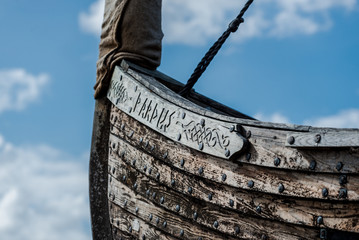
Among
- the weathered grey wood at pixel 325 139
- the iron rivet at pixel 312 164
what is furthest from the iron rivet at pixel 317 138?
the iron rivet at pixel 312 164

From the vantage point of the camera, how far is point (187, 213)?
9.56ft

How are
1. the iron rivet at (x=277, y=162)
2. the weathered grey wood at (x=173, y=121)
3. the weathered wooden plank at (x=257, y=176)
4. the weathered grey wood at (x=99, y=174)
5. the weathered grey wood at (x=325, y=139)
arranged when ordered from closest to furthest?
the weathered grey wood at (x=325, y=139) < the weathered wooden plank at (x=257, y=176) < the iron rivet at (x=277, y=162) < the weathered grey wood at (x=173, y=121) < the weathered grey wood at (x=99, y=174)

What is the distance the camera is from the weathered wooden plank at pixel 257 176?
231 centimetres

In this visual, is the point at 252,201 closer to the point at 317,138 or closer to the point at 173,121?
the point at 317,138

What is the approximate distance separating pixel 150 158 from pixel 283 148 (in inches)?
37.2

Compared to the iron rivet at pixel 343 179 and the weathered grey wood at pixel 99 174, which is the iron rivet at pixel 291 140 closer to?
the iron rivet at pixel 343 179

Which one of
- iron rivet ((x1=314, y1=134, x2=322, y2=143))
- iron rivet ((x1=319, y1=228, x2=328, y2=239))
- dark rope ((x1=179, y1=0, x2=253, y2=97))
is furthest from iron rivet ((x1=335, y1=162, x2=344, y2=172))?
dark rope ((x1=179, y1=0, x2=253, y2=97))

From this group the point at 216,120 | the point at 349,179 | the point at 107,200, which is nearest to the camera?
the point at 349,179

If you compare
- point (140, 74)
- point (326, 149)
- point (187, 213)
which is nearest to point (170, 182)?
point (187, 213)

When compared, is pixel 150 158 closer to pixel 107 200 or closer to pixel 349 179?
pixel 107 200

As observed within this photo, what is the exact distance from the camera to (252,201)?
8.52 ft

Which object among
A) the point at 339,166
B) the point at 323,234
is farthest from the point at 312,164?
the point at 323,234

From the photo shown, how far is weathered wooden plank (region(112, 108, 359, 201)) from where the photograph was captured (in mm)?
2306

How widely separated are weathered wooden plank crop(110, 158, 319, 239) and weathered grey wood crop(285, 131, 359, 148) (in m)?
0.36
